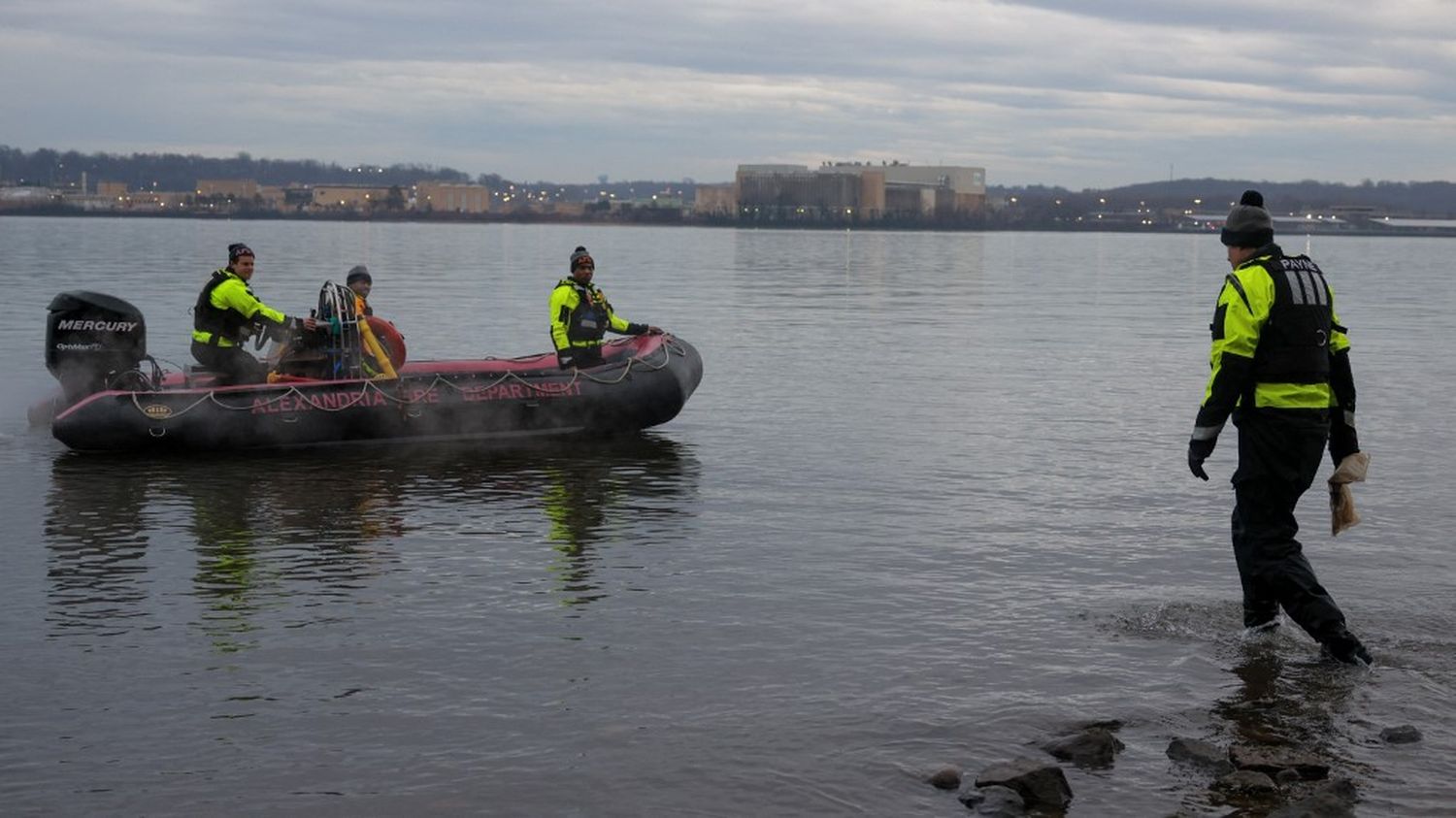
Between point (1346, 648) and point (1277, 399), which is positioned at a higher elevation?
point (1277, 399)

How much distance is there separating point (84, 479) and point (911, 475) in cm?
621

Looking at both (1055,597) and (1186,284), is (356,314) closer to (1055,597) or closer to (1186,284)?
(1055,597)

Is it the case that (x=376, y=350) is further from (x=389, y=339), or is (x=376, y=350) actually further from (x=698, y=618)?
(x=698, y=618)

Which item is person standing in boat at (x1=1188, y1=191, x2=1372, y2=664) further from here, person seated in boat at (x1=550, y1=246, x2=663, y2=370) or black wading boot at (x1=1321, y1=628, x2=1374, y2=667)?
person seated in boat at (x1=550, y1=246, x2=663, y2=370)

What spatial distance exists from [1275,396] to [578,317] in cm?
850

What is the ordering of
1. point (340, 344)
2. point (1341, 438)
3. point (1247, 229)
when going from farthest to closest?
point (340, 344)
point (1341, 438)
point (1247, 229)

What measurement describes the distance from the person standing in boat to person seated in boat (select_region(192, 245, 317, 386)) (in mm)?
8504

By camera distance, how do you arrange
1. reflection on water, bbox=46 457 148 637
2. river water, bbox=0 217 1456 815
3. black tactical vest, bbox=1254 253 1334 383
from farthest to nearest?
1. reflection on water, bbox=46 457 148 637
2. black tactical vest, bbox=1254 253 1334 383
3. river water, bbox=0 217 1456 815

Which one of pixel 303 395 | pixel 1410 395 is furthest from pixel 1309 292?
pixel 1410 395

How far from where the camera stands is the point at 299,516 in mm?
10891

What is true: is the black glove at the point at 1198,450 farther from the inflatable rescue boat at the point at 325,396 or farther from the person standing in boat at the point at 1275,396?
the inflatable rescue boat at the point at 325,396

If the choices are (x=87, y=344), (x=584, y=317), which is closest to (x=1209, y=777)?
(x=584, y=317)

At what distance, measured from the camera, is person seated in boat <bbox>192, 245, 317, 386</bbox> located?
1316 cm

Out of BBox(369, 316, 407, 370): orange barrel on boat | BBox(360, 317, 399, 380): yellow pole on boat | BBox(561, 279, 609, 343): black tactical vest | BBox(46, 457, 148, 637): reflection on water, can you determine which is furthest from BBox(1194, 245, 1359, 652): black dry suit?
BBox(369, 316, 407, 370): orange barrel on boat
